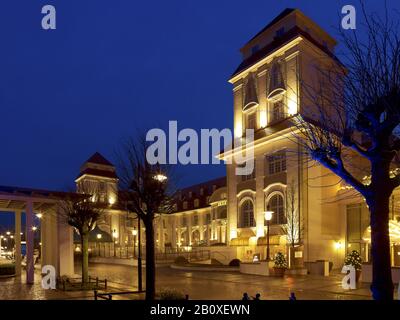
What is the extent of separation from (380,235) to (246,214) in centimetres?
3346

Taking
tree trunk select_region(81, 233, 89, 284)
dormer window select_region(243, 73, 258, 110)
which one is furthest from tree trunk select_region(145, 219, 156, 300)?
dormer window select_region(243, 73, 258, 110)

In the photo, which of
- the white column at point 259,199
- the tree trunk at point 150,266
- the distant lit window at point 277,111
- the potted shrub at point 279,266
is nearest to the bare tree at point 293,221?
the white column at point 259,199

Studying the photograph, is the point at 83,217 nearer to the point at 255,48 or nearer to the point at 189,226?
the point at 255,48

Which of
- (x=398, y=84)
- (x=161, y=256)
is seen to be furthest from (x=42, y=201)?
(x=161, y=256)

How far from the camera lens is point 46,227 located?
2969 centimetres

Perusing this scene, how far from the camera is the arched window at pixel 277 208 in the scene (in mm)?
37531

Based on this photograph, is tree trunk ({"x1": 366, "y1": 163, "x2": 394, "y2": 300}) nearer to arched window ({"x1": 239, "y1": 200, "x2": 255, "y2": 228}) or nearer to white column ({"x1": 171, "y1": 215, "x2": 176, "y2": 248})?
arched window ({"x1": 239, "y1": 200, "x2": 255, "y2": 228})

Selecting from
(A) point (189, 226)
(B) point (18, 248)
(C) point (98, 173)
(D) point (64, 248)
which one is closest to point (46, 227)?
(D) point (64, 248)

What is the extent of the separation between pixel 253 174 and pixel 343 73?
31001mm

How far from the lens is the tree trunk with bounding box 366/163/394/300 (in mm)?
8891

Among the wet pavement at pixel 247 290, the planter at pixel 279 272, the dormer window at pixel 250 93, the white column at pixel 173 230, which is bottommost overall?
the white column at pixel 173 230

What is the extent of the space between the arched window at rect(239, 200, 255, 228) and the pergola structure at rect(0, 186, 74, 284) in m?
18.7

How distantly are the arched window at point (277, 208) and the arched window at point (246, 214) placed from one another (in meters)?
3.19

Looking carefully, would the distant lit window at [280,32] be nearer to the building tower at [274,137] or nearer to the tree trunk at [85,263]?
the building tower at [274,137]
